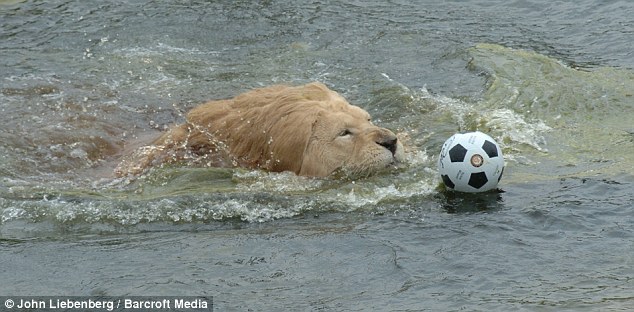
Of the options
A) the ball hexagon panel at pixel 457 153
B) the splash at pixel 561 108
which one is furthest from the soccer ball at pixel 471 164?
the splash at pixel 561 108

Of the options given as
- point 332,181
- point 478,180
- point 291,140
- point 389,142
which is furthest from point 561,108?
point 291,140

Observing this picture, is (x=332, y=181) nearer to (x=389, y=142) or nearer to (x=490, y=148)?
(x=389, y=142)

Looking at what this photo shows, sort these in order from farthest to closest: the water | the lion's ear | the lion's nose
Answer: the lion's ear, the lion's nose, the water

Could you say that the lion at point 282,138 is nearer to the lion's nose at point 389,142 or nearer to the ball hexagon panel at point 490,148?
the lion's nose at point 389,142

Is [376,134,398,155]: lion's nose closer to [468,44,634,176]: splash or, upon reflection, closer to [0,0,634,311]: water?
[0,0,634,311]: water

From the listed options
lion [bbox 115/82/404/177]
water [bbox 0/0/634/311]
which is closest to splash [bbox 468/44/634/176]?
water [bbox 0/0/634/311]

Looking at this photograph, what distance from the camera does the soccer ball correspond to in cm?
785

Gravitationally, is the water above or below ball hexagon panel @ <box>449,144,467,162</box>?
below

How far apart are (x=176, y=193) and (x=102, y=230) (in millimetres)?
867

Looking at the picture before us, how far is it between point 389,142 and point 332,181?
22.2 inches

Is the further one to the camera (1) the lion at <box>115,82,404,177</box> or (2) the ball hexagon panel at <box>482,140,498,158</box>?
(1) the lion at <box>115,82,404,177</box>

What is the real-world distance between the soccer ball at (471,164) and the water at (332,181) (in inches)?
5.5

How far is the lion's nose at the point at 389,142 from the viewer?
8086mm

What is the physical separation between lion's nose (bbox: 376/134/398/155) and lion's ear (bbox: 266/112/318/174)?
574 mm
